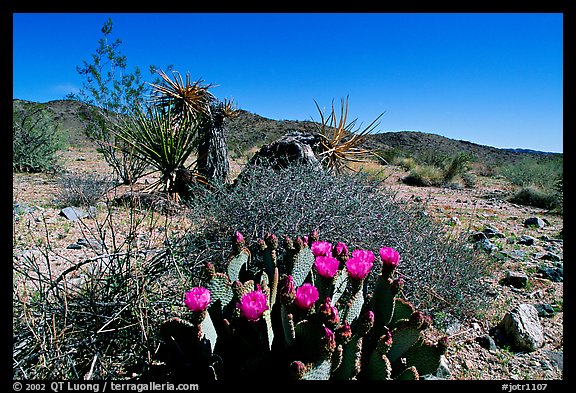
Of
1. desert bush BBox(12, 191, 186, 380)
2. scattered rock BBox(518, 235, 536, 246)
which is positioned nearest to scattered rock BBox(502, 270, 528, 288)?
Answer: scattered rock BBox(518, 235, 536, 246)

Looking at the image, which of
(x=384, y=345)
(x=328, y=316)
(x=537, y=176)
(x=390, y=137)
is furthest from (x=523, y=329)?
(x=390, y=137)

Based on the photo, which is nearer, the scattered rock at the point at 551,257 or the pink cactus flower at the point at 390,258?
the pink cactus flower at the point at 390,258

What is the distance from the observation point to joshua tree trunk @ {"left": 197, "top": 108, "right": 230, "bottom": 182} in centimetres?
641

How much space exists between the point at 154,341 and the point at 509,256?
14.3 feet

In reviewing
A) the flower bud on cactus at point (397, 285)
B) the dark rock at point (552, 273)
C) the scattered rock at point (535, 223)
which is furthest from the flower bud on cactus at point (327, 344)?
the scattered rock at point (535, 223)

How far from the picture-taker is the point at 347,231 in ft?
10.6

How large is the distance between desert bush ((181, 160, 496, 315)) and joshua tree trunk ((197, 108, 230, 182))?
2496 mm

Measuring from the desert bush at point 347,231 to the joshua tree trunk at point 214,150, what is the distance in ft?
8.19

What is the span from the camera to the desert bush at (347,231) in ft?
10.2

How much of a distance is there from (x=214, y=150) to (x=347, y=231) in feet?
12.7

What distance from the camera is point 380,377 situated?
1477 mm

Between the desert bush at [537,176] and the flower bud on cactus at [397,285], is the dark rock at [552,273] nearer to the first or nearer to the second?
the flower bud on cactus at [397,285]

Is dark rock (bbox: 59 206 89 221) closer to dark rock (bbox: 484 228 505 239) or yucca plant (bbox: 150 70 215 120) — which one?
yucca plant (bbox: 150 70 215 120)
